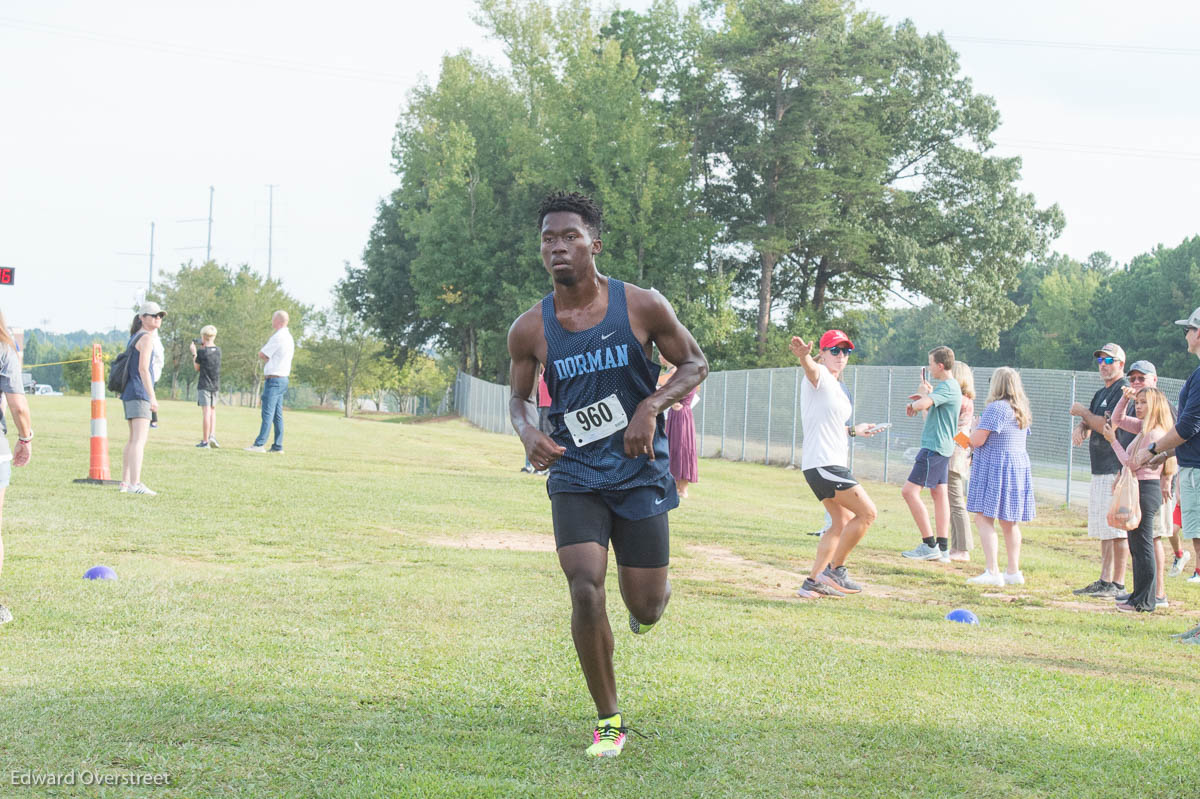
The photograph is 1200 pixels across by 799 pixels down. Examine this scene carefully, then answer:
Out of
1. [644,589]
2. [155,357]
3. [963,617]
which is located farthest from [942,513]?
[155,357]

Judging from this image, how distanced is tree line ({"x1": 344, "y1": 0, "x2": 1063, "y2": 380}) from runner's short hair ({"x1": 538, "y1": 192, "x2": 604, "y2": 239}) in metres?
43.2

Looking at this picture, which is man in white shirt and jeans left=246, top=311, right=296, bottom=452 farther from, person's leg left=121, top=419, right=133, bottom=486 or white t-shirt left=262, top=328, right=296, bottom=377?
person's leg left=121, top=419, right=133, bottom=486

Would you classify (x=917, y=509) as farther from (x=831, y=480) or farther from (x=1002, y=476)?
(x=831, y=480)

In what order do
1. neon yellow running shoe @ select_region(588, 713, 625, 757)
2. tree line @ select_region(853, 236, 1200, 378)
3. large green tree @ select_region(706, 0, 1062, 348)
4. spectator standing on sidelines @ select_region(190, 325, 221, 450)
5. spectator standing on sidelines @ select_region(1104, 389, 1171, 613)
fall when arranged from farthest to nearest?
1. tree line @ select_region(853, 236, 1200, 378)
2. large green tree @ select_region(706, 0, 1062, 348)
3. spectator standing on sidelines @ select_region(190, 325, 221, 450)
4. spectator standing on sidelines @ select_region(1104, 389, 1171, 613)
5. neon yellow running shoe @ select_region(588, 713, 625, 757)

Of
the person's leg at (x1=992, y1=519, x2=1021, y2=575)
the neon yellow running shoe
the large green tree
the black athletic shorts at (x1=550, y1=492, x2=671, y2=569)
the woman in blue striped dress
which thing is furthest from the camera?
the large green tree

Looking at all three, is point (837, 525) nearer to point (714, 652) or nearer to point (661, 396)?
point (714, 652)

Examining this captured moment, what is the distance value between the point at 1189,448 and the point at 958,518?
4853 millimetres

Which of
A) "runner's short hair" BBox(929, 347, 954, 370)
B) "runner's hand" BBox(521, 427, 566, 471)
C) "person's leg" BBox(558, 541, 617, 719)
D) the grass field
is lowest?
the grass field

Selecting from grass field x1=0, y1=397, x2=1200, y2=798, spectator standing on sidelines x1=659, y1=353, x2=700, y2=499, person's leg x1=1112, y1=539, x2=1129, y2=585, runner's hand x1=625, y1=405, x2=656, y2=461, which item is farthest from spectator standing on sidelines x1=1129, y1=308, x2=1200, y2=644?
spectator standing on sidelines x1=659, y1=353, x2=700, y2=499

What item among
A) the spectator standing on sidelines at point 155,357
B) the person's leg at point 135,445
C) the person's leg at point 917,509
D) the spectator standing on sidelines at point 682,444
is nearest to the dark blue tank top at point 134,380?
the spectator standing on sidelines at point 155,357

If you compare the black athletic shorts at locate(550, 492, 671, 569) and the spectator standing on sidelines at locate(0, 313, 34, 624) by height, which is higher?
the spectator standing on sidelines at locate(0, 313, 34, 624)

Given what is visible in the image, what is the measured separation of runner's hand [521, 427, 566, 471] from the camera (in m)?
4.63

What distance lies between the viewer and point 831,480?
28.7ft

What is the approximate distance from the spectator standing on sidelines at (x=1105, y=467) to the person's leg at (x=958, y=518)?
204cm
